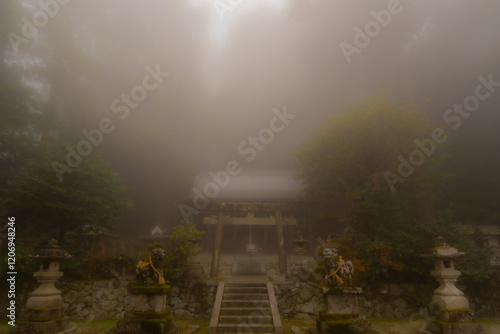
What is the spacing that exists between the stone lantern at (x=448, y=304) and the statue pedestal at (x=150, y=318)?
280 inches

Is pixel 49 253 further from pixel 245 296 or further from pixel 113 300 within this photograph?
pixel 245 296

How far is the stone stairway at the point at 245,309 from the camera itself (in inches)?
315

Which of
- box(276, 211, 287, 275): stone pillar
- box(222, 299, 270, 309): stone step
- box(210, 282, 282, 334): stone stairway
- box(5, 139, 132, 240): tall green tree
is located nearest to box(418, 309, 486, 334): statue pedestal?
box(210, 282, 282, 334): stone stairway

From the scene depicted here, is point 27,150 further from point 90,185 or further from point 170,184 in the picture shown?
point 170,184

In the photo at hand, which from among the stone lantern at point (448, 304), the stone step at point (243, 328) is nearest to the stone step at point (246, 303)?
the stone step at point (243, 328)

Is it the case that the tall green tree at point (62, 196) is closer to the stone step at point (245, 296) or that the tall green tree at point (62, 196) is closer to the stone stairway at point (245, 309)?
the stone stairway at point (245, 309)

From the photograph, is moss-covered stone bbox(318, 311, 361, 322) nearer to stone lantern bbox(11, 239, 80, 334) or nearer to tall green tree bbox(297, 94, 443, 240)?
tall green tree bbox(297, 94, 443, 240)

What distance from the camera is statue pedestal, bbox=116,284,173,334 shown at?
283 inches

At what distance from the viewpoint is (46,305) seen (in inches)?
283

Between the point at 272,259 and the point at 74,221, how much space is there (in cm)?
1207

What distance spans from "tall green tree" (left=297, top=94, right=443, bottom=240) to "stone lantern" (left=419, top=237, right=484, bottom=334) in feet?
14.7

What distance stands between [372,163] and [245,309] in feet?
31.1

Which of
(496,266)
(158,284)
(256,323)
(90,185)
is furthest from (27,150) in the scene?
(496,266)

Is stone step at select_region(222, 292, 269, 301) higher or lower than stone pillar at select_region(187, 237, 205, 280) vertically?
lower
